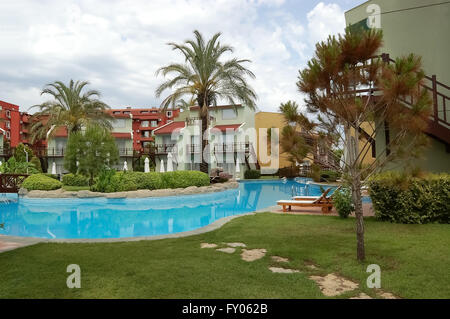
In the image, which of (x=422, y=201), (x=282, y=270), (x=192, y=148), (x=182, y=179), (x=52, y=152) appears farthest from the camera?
(x=52, y=152)

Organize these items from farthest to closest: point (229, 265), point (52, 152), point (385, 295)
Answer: point (52, 152), point (229, 265), point (385, 295)

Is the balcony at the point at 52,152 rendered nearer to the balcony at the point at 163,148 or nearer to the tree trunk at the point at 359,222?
the balcony at the point at 163,148

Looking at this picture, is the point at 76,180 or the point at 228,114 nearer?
the point at 76,180

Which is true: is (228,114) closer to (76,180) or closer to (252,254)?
(76,180)

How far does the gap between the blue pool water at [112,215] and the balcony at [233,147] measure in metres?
15.1

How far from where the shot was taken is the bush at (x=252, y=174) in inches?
1510

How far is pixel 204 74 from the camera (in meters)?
24.2

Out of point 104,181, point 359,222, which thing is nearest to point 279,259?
point 359,222

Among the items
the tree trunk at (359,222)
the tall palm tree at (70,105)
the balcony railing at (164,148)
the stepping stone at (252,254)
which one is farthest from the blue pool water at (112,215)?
the balcony railing at (164,148)

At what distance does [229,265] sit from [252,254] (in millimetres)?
953

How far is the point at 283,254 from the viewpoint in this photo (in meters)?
6.45

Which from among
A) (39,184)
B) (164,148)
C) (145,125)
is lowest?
(39,184)

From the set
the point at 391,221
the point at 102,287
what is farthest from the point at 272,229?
the point at 102,287

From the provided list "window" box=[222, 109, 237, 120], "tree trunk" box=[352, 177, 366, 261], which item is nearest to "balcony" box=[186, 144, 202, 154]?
"window" box=[222, 109, 237, 120]
